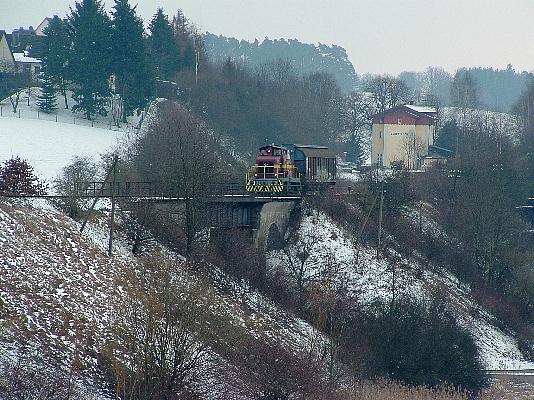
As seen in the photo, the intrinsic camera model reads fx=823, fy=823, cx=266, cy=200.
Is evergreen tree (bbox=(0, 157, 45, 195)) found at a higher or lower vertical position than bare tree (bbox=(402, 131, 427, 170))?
higher

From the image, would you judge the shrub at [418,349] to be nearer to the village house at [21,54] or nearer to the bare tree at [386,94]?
the village house at [21,54]

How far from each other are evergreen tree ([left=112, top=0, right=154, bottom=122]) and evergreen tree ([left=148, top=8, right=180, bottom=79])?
7.59 m

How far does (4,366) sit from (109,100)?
43.4 meters

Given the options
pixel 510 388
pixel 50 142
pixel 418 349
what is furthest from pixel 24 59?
pixel 510 388

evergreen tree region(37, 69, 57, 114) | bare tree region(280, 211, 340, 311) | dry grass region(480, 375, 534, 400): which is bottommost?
dry grass region(480, 375, 534, 400)

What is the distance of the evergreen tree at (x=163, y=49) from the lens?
2744 inches

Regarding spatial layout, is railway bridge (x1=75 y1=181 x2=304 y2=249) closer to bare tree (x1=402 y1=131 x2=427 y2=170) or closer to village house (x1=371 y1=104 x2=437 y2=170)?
bare tree (x1=402 y1=131 x2=427 y2=170)

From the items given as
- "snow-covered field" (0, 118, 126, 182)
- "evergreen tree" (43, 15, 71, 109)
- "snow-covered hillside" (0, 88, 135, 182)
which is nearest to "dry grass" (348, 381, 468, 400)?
"snow-covered hillside" (0, 88, 135, 182)

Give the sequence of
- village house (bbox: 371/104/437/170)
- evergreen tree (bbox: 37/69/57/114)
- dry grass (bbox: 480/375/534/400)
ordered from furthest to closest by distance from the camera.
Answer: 1. village house (bbox: 371/104/437/170)
2. evergreen tree (bbox: 37/69/57/114)
3. dry grass (bbox: 480/375/534/400)

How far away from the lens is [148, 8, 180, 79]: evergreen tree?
69.7 m

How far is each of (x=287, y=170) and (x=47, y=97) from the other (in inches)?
930

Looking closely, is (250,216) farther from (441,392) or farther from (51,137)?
(51,137)

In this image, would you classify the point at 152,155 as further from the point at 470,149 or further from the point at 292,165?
the point at 470,149

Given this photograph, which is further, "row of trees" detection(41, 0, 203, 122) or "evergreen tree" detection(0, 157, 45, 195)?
"row of trees" detection(41, 0, 203, 122)
